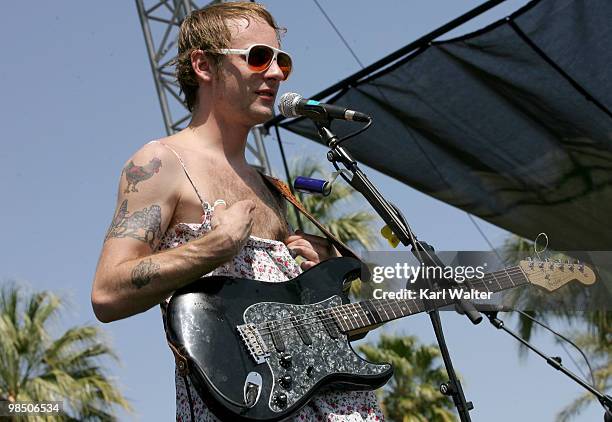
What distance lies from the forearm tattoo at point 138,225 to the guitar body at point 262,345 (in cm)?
20

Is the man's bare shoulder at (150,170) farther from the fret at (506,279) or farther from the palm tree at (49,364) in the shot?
the palm tree at (49,364)

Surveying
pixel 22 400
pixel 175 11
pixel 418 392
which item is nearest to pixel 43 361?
pixel 22 400

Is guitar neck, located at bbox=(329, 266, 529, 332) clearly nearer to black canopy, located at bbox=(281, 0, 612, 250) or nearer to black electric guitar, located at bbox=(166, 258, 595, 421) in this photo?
black electric guitar, located at bbox=(166, 258, 595, 421)

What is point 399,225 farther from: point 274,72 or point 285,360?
point 274,72

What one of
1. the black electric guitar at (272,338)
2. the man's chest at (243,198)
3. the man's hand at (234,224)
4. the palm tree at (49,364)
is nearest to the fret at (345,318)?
the black electric guitar at (272,338)

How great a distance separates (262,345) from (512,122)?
3063 mm

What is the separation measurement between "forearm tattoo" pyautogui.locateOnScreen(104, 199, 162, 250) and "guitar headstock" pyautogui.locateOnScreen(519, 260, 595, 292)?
1433 millimetres

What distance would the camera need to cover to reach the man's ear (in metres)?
3.54

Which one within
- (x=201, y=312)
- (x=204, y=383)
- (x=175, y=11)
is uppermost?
(x=175, y=11)

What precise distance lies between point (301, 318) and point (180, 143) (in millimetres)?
719

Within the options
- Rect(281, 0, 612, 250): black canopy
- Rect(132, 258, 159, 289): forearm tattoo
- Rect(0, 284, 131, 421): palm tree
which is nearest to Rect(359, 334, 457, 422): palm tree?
Rect(0, 284, 131, 421): palm tree

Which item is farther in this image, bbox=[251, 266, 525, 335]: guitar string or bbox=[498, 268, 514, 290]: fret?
bbox=[498, 268, 514, 290]: fret

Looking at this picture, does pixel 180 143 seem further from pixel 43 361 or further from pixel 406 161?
pixel 43 361

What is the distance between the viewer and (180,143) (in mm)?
3391
